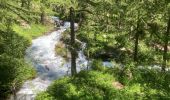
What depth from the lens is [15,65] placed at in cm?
2923

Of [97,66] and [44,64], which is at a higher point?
[97,66]

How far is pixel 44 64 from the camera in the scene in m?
40.6

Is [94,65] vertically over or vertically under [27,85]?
over

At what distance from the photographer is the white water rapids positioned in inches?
1235

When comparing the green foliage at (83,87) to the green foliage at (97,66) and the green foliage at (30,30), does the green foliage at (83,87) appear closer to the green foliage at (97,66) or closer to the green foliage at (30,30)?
the green foliage at (97,66)

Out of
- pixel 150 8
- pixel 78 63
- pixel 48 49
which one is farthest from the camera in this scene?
pixel 48 49

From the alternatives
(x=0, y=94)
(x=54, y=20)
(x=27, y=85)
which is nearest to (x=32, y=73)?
(x=27, y=85)

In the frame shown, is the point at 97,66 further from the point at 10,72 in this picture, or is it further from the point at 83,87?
the point at 10,72

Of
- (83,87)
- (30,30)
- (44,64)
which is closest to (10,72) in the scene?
(83,87)

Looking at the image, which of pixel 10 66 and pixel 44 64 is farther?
pixel 44 64

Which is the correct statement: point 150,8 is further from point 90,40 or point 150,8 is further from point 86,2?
point 90,40

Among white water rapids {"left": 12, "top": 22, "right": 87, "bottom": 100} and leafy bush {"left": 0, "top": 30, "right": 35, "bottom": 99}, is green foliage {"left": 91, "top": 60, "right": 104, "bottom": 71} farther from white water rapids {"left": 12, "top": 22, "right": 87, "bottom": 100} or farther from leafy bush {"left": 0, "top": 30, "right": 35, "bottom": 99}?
leafy bush {"left": 0, "top": 30, "right": 35, "bottom": 99}

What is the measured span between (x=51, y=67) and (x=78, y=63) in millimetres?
3605

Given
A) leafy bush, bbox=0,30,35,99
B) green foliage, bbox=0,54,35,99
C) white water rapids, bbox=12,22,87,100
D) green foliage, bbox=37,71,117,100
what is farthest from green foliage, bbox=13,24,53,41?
green foliage, bbox=37,71,117,100
